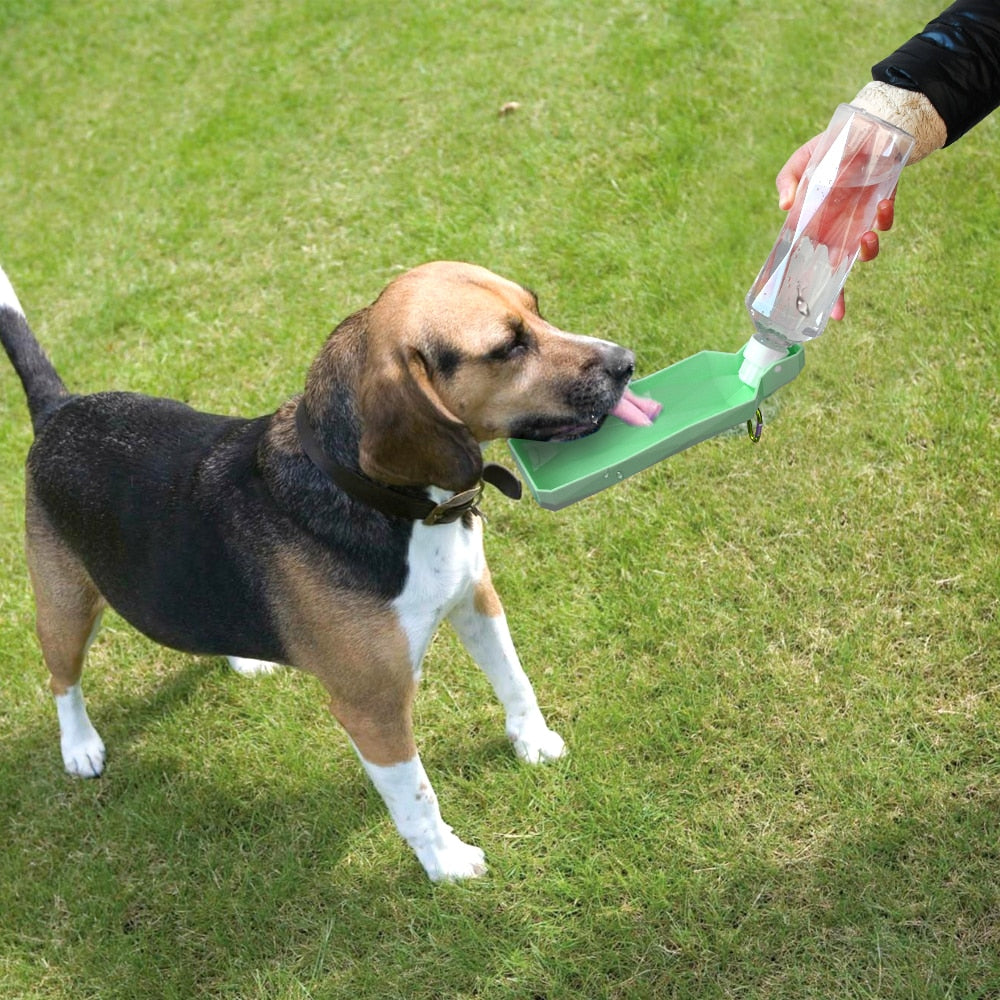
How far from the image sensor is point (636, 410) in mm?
3582

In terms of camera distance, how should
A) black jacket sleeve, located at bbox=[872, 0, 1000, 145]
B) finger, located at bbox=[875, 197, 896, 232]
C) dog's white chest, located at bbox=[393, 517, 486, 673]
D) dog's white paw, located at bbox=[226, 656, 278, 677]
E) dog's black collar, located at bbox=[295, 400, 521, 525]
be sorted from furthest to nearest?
dog's white paw, located at bbox=[226, 656, 278, 677]
finger, located at bbox=[875, 197, 896, 232]
black jacket sleeve, located at bbox=[872, 0, 1000, 145]
dog's white chest, located at bbox=[393, 517, 486, 673]
dog's black collar, located at bbox=[295, 400, 521, 525]

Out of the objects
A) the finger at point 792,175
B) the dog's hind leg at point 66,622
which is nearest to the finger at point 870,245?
the finger at point 792,175

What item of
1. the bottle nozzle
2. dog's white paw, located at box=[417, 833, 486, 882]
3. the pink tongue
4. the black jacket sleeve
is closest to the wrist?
the black jacket sleeve

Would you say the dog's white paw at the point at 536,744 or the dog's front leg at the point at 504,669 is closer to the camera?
the dog's front leg at the point at 504,669

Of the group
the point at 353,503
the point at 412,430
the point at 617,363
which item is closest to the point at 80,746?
the point at 353,503

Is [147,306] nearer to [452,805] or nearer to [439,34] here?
[439,34]

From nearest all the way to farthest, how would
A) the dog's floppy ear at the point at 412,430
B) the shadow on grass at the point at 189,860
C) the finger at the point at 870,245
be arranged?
1. the dog's floppy ear at the point at 412,430
2. the finger at the point at 870,245
3. the shadow on grass at the point at 189,860

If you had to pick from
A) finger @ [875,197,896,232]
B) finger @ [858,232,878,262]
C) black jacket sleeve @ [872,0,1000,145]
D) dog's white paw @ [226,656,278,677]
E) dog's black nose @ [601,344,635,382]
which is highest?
black jacket sleeve @ [872,0,1000,145]

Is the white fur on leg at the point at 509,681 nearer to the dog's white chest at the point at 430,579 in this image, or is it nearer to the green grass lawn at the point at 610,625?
the green grass lawn at the point at 610,625

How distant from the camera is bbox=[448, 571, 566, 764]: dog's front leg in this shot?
3.88m

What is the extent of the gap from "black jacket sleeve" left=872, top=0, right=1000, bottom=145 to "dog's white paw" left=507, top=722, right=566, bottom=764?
8.82 feet

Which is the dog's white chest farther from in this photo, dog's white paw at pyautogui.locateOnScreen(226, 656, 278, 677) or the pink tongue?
dog's white paw at pyautogui.locateOnScreen(226, 656, 278, 677)

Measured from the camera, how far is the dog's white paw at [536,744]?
13.9ft

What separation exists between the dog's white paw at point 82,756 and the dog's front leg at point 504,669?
1.84 metres
